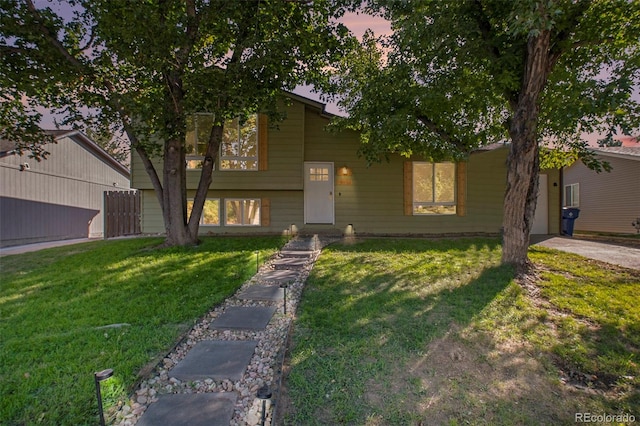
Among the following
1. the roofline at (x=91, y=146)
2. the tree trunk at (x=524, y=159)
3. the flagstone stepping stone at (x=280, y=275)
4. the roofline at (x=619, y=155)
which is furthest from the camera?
the roofline at (x=91, y=146)

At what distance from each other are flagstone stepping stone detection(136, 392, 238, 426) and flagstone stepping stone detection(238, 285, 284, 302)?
2.10 m

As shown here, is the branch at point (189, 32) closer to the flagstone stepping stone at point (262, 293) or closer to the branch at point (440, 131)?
the flagstone stepping stone at point (262, 293)

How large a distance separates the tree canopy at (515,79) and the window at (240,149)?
4.02 m

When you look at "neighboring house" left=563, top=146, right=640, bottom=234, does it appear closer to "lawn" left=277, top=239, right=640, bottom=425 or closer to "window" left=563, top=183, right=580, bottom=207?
"window" left=563, top=183, right=580, bottom=207

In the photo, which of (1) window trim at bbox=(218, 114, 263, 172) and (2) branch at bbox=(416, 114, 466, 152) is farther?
(1) window trim at bbox=(218, 114, 263, 172)

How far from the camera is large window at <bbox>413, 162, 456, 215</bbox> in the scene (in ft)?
35.5

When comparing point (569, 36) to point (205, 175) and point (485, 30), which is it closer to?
point (485, 30)

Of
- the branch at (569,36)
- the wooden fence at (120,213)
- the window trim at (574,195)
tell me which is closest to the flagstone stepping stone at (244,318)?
the branch at (569,36)

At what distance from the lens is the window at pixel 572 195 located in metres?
16.5

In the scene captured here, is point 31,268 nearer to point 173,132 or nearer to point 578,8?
point 173,132

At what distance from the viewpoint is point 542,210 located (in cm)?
1132

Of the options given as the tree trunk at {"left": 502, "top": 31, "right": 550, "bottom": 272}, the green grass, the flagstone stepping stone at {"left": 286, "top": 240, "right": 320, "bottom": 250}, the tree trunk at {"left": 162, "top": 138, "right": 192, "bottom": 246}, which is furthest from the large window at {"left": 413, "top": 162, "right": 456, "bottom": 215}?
the tree trunk at {"left": 162, "top": 138, "right": 192, "bottom": 246}

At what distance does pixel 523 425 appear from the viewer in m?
2.12

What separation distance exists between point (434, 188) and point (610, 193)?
31.0 feet
